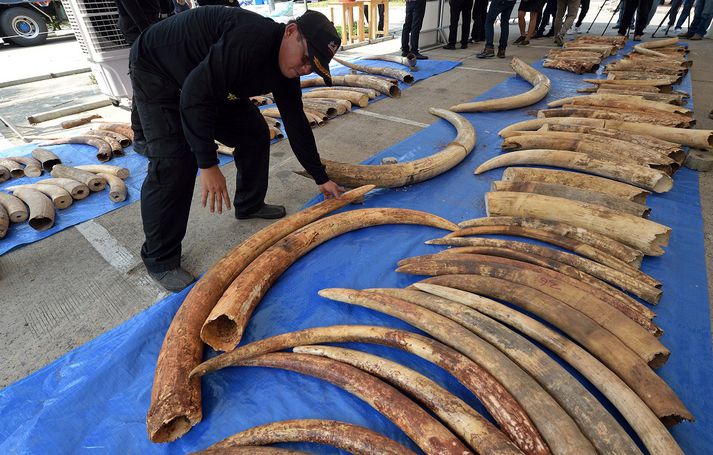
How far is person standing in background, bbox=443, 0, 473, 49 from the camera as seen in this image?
31.5 feet

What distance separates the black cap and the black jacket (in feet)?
0.97

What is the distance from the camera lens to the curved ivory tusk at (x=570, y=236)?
7.80 feet

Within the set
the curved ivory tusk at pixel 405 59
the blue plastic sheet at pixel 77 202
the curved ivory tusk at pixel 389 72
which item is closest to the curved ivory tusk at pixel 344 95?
the curved ivory tusk at pixel 389 72

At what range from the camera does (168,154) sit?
2.49m

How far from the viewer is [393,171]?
3.58 metres

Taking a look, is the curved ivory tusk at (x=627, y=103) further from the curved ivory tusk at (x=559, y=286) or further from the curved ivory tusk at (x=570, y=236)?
the curved ivory tusk at (x=559, y=286)

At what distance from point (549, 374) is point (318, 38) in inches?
83.8

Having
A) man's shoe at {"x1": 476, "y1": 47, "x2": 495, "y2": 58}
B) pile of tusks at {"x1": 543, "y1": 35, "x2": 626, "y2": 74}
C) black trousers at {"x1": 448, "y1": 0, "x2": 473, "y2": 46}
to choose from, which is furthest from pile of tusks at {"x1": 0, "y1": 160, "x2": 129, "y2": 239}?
black trousers at {"x1": 448, "y1": 0, "x2": 473, "y2": 46}

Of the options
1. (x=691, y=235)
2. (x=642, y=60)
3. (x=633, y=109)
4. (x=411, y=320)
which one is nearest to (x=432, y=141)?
(x=633, y=109)

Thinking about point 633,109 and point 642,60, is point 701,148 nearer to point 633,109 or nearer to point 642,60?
point 633,109

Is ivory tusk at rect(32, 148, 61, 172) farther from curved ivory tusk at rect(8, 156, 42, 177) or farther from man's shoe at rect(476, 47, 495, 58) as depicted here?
man's shoe at rect(476, 47, 495, 58)

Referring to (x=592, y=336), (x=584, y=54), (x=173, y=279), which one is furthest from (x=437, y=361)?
(x=584, y=54)

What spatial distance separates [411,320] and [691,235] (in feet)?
8.70

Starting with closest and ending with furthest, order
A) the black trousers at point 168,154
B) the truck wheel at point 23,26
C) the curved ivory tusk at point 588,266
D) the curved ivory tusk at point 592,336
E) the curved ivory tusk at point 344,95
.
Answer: the curved ivory tusk at point 592,336 → the curved ivory tusk at point 588,266 → the black trousers at point 168,154 → the curved ivory tusk at point 344,95 → the truck wheel at point 23,26
